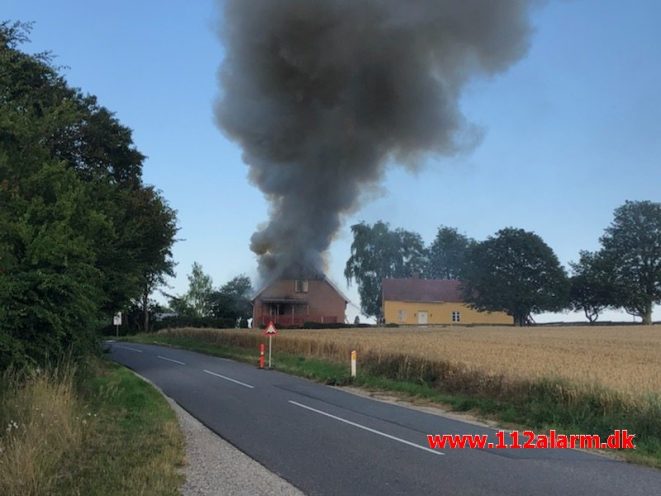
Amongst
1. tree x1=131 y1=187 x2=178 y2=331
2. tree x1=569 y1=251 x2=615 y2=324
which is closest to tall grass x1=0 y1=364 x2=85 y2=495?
tree x1=131 y1=187 x2=178 y2=331

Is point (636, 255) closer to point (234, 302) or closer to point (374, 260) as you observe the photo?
point (374, 260)

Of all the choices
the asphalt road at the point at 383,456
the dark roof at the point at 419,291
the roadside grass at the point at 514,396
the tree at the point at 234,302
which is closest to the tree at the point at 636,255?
the dark roof at the point at 419,291

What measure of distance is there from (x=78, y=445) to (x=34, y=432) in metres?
0.77

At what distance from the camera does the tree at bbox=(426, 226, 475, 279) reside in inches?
3979

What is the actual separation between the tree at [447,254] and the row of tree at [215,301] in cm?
3475

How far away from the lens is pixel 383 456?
7.87m

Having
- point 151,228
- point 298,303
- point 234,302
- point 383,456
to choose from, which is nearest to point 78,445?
point 383,456

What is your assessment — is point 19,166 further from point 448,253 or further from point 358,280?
point 448,253

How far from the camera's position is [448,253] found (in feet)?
335

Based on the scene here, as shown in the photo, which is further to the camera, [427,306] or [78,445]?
[427,306]

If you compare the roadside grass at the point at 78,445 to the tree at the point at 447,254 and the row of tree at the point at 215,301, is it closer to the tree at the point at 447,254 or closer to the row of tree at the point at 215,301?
the row of tree at the point at 215,301

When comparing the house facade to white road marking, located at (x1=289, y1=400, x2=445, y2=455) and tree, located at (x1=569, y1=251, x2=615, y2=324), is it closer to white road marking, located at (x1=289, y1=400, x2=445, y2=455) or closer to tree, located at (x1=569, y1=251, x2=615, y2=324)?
tree, located at (x1=569, y1=251, x2=615, y2=324)

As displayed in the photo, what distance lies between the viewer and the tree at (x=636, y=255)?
241 ft

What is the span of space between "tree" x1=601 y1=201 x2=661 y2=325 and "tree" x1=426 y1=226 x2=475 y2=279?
25.7 metres
